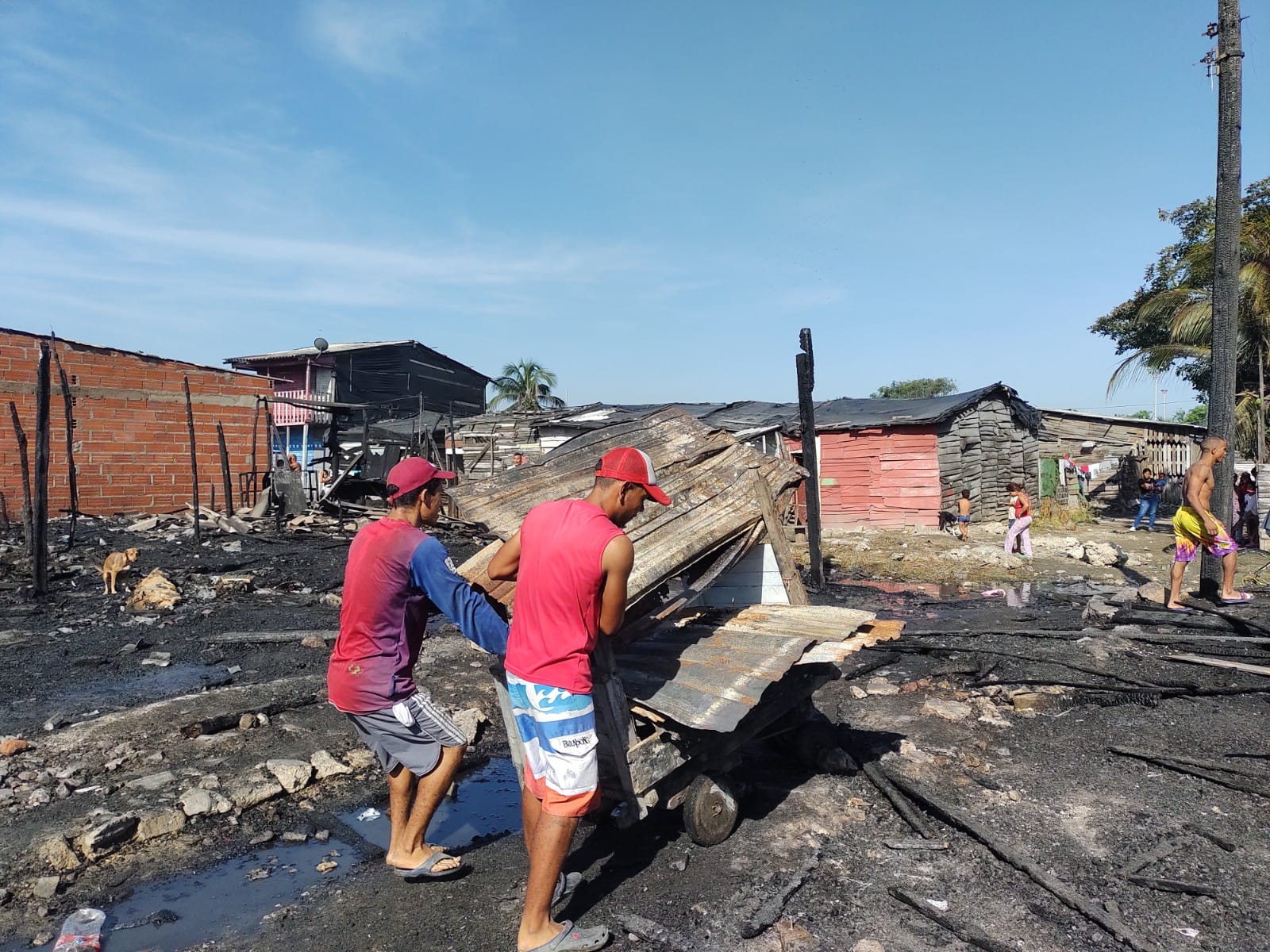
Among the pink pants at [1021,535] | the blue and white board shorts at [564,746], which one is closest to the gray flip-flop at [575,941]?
the blue and white board shorts at [564,746]

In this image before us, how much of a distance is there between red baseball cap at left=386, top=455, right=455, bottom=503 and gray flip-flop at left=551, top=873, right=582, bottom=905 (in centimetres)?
173

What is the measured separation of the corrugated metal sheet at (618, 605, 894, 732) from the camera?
3445 millimetres

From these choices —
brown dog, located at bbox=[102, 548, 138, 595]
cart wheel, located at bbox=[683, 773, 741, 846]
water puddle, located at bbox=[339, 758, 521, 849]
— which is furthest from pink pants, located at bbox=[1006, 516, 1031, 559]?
brown dog, located at bbox=[102, 548, 138, 595]

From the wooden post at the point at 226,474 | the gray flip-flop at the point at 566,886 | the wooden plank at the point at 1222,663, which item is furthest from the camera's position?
the wooden post at the point at 226,474

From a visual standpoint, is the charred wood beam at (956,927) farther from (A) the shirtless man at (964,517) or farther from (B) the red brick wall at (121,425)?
(B) the red brick wall at (121,425)

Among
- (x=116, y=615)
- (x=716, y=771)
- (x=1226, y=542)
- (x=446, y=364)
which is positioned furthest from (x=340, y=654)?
(x=446, y=364)

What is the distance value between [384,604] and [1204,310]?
21.9 metres

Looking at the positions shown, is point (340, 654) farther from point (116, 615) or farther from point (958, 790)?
point (116, 615)

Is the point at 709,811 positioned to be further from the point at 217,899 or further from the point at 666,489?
the point at 217,899

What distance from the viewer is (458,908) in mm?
3367

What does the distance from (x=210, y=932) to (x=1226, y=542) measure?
9.12 metres

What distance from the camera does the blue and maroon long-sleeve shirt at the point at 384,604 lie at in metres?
3.38

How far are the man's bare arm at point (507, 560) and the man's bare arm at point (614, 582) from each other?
0.42 metres

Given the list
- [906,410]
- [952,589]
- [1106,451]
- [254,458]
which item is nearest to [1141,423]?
[1106,451]
